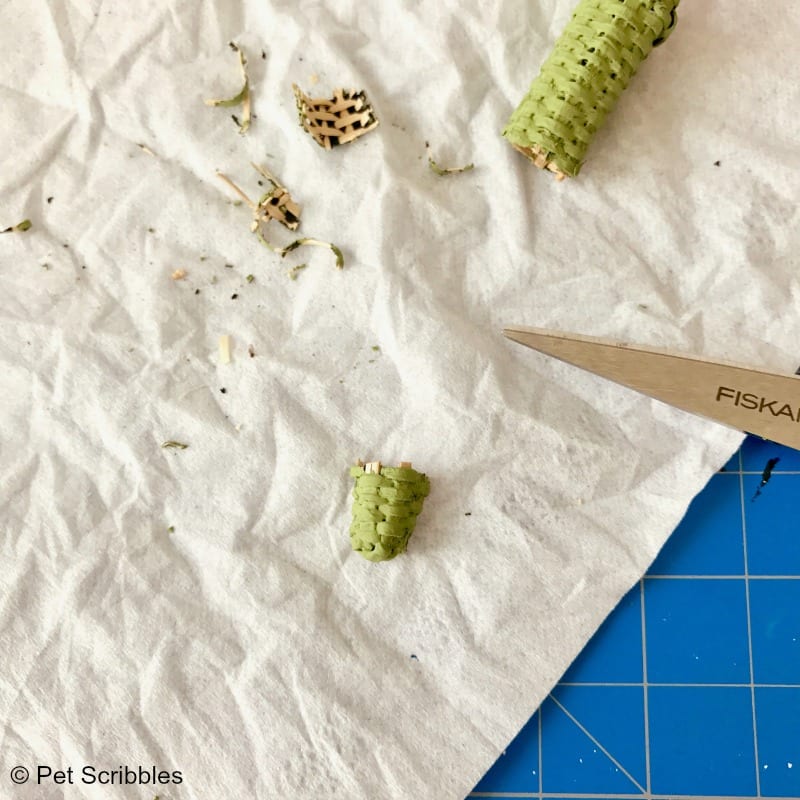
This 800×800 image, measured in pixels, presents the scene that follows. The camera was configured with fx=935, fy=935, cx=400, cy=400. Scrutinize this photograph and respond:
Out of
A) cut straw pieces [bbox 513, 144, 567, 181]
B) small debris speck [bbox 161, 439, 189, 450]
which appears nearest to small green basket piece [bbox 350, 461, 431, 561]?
small debris speck [bbox 161, 439, 189, 450]

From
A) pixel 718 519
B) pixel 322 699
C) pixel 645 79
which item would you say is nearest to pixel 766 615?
pixel 718 519

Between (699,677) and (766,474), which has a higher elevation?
(766,474)

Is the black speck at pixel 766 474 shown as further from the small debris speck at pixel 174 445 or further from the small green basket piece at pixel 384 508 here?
the small debris speck at pixel 174 445

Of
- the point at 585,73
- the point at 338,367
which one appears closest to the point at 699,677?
the point at 338,367

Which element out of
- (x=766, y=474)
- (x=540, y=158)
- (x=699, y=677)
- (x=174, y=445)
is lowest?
(x=699, y=677)

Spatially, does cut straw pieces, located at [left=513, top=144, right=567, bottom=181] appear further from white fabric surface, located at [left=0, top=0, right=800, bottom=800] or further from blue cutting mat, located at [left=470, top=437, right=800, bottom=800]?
blue cutting mat, located at [left=470, top=437, right=800, bottom=800]

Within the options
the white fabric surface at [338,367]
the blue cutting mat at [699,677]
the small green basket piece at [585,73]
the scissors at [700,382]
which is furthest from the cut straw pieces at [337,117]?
the blue cutting mat at [699,677]

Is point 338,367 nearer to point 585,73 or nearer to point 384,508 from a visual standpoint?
point 384,508
